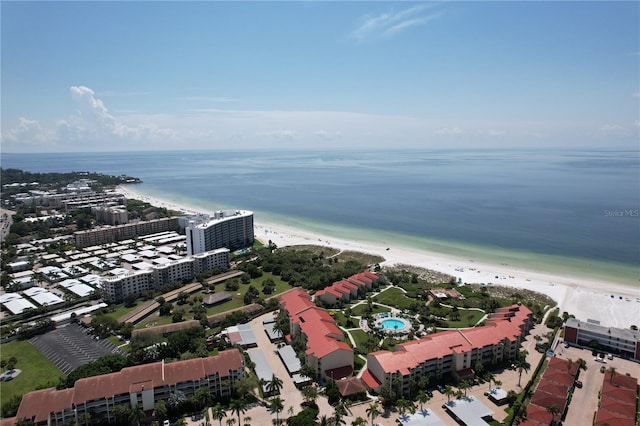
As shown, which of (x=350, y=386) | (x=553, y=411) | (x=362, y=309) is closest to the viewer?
(x=553, y=411)

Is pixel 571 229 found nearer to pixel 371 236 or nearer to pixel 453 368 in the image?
pixel 371 236

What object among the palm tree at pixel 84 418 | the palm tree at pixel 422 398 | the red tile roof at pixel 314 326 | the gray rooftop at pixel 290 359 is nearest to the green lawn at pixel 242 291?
the red tile roof at pixel 314 326

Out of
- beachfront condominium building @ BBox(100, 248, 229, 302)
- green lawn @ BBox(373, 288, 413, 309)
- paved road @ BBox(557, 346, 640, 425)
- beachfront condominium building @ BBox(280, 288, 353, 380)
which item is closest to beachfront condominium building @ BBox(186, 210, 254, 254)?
beachfront condominium building @ BBox(100, 248, 229, 302)

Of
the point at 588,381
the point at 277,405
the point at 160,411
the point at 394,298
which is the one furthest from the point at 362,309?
the point at 160,411

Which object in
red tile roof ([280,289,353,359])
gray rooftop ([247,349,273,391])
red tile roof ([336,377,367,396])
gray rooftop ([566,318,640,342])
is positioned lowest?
gray rooftop ([247,349,273,391])

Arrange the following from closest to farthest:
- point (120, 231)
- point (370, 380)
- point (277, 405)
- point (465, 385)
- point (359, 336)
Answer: point (277, 405) → point (465, 385) → point (370, 380) → point (359, 336) → point (120, 231)

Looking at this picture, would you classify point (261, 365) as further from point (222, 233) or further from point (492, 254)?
point (492, 254)

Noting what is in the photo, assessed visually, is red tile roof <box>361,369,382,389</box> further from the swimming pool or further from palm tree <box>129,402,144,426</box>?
palm tree <box>129,402,144,426</box>
